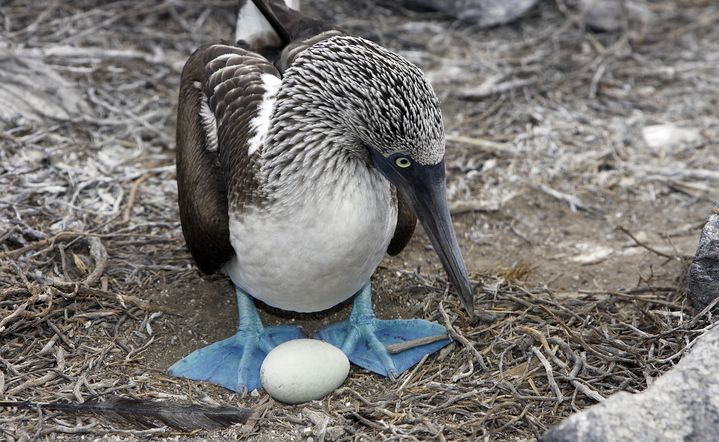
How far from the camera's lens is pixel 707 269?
3969 mm

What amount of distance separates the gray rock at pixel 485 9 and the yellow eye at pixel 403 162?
4.58m

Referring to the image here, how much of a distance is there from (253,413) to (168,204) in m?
2.02

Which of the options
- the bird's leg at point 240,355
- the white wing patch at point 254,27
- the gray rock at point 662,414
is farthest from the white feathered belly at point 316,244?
the white wing patch at point 254,27

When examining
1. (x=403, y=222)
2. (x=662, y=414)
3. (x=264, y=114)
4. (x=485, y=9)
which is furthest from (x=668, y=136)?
(x=662, y=414)

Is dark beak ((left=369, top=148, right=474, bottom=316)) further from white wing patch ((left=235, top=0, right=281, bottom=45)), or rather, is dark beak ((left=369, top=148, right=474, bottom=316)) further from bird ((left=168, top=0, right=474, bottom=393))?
white wing patch ((left=235, top=0, right=281, bottom=45))

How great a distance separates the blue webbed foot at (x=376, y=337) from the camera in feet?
13.8

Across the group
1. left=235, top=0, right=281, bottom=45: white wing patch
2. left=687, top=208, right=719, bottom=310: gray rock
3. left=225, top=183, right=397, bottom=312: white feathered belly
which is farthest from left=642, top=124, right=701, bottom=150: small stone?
left=225, top=183, right=397, bottom=312: white feathered belly

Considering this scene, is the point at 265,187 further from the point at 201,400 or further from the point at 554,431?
the point at 554,431

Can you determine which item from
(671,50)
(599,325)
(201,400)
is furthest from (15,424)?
(671,50)

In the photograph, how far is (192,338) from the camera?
449 cm

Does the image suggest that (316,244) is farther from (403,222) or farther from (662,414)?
(662,414)

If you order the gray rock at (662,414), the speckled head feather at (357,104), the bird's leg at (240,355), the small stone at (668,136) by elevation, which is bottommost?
the bird's leg at (240,355)

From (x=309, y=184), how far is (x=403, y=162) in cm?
40

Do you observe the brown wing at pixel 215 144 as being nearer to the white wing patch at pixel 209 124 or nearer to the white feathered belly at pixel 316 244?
the white wing patch at pixel 209 124
